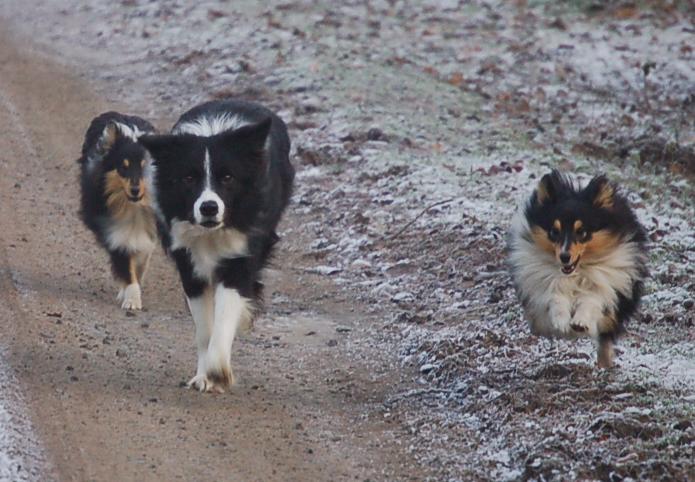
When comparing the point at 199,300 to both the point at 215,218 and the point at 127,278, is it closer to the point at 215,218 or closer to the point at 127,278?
the point at 215,218

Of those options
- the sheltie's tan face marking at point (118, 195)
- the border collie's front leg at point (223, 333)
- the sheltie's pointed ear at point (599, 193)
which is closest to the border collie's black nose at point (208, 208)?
the border collie's front leg at point (223, 333)

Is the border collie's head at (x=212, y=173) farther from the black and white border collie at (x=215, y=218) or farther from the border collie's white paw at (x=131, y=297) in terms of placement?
the border collie's white paw at (x=131, y=297)

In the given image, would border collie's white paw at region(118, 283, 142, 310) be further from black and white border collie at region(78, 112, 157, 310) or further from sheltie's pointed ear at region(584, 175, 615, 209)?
sheltie's pointed ear at region(584, 175, 615, 209)

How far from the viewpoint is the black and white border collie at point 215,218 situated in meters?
7.96

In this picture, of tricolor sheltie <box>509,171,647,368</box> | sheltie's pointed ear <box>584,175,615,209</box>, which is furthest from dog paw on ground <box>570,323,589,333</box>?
sheltie's pointed ear <box>584,175,615,209</box>

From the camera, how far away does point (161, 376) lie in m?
8.34

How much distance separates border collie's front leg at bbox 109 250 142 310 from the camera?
10.2 meters

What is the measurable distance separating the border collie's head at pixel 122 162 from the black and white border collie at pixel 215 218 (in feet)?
5.95

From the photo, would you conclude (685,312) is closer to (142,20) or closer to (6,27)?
(142,20)

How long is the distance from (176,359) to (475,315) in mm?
2386

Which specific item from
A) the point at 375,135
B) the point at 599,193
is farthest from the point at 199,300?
the point at 375,135

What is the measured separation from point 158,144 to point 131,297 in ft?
8.18

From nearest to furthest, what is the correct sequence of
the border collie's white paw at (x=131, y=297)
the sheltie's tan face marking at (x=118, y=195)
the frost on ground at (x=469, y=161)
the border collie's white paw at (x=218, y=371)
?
1. the frost on ground at (x=469, y=161)
2. the border collie's white paw at (x=218, y=371)
3. the border collie's white paw at (x=131, y=297)
4. the sheltie's tan face marking at (x=118, y=195)

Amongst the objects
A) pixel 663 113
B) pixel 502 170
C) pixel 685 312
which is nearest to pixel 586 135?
pixel 663 113
